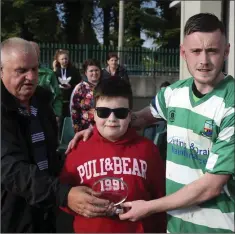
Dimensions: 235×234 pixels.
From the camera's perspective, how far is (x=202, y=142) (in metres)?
1.67

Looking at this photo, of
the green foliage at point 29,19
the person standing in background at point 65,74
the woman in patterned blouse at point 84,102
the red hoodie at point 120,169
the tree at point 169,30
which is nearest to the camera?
the red hoodie at point 120,169

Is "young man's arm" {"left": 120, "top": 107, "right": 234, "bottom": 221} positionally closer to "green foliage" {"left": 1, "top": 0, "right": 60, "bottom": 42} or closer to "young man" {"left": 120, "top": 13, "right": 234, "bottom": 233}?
"young man" {"left": 120, "top": 13, "right": 234, "bottom": 233}

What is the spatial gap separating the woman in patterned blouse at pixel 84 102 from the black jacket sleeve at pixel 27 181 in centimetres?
331

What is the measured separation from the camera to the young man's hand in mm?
1735

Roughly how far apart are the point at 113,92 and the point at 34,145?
18.2 inches

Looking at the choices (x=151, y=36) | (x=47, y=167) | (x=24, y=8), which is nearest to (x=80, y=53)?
(x=24, y=8)

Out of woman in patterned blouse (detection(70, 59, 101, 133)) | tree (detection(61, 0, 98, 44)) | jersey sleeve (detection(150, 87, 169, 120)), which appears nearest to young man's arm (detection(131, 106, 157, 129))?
jersey sleeve (detection(150, 87, 169, 120))

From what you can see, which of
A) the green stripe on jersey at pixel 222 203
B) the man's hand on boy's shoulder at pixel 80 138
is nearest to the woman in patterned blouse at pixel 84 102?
the man's hand on boy's shoulder at pixel 80 138

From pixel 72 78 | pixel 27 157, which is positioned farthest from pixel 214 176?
pixel 72 78

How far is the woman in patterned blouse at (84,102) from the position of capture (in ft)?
17.4

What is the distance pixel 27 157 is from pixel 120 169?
0.43 m

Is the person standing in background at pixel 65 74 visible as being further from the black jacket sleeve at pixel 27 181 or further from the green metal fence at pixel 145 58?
the green metal fence at pixel 145 58

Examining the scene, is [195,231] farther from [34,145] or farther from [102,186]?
[34,145]

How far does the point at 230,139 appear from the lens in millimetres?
1610
